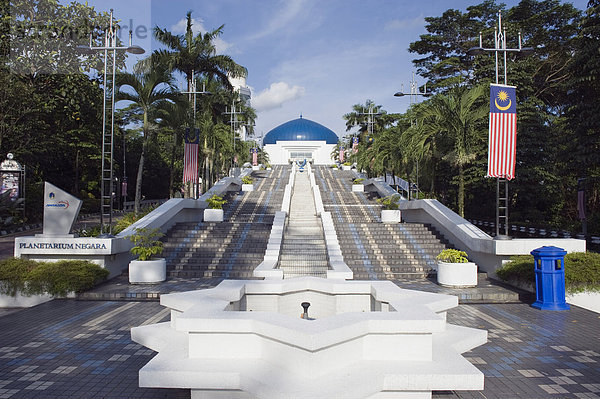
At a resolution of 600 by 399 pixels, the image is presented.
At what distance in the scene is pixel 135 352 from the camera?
20.5 feet

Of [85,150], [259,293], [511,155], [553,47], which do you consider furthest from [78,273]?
[553,47]

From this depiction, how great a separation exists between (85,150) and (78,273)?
24.8m

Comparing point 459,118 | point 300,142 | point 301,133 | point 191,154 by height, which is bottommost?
point 191,154

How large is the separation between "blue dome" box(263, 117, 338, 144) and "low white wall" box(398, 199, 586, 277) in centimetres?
9009

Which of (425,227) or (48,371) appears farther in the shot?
(425,227)

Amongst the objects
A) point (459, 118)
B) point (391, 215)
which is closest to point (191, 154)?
point (391, 215)

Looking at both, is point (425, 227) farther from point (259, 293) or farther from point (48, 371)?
point (48, 371)

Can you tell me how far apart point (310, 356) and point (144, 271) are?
331 inches

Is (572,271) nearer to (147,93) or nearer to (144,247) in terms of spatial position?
(144,247)

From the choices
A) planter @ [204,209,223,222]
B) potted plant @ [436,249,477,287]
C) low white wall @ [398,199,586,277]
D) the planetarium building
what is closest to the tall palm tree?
low white wall @ [398,199,586,277]

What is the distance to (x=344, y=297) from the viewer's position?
A: 21.1 ft

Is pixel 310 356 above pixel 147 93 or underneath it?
underneath

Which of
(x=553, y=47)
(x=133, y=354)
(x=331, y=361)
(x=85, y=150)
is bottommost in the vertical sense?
(x=133, y=354)

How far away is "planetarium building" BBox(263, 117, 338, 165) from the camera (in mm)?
99875
